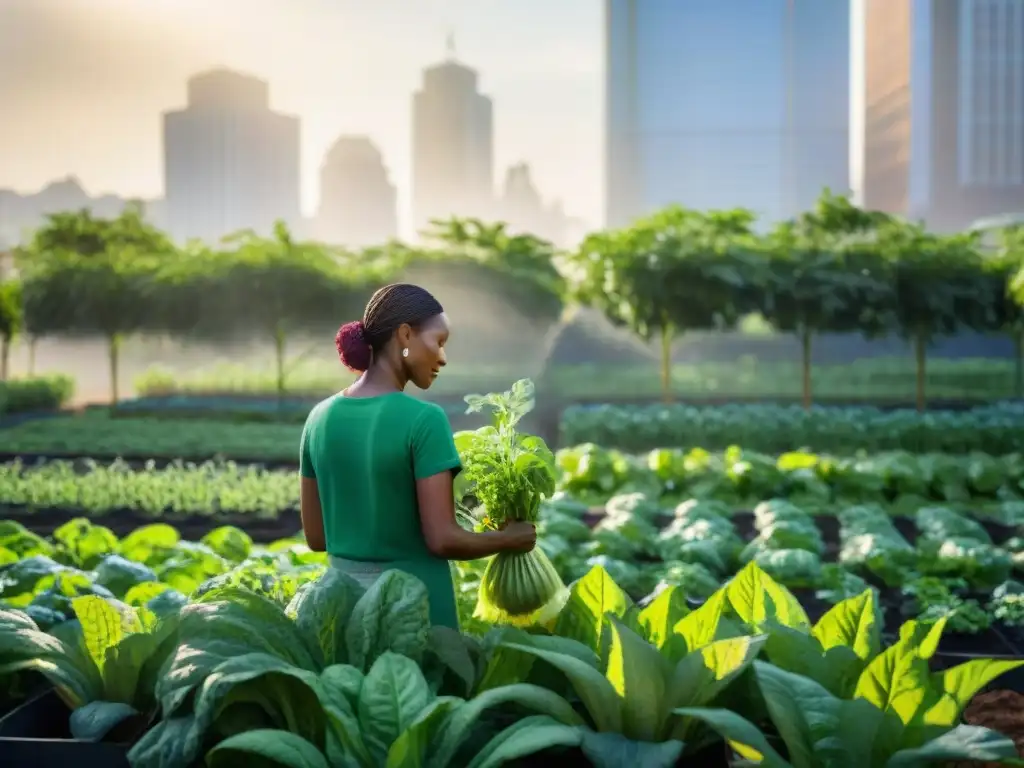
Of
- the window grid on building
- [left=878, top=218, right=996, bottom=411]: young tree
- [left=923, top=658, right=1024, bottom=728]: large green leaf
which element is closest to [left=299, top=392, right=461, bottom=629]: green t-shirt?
[left=923, top=658, right=1024, bottom=728]: large green leaf

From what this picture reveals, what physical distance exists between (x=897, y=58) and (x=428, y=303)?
10763 centimetres

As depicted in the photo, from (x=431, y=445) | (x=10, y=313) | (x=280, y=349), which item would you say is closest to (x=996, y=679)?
(x=431, y=445)

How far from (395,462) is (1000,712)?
1.45 metres

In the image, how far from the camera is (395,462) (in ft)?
7.50

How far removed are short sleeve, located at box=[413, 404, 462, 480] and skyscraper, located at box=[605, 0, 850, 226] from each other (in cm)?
9962

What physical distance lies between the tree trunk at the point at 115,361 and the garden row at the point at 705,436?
13.5ft

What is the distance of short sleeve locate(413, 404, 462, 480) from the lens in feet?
7.39

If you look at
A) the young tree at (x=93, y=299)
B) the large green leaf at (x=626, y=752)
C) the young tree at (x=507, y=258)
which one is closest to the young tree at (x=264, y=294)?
the young tree at (x=93, y=299)

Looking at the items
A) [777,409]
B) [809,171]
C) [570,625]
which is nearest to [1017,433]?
[777,409]

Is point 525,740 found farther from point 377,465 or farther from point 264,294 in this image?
point 264,294

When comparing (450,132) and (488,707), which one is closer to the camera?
(488,707)

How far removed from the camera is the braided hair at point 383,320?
7.72 feet

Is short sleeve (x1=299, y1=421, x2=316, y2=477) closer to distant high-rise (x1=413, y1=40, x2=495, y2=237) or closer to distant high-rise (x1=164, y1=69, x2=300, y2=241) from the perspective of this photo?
distant high-rise (x1=164, y1=69, x2=300, y2=241)

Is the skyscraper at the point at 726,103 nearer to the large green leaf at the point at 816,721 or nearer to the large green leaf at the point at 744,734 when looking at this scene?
the large green leaf at the point at 816,721
